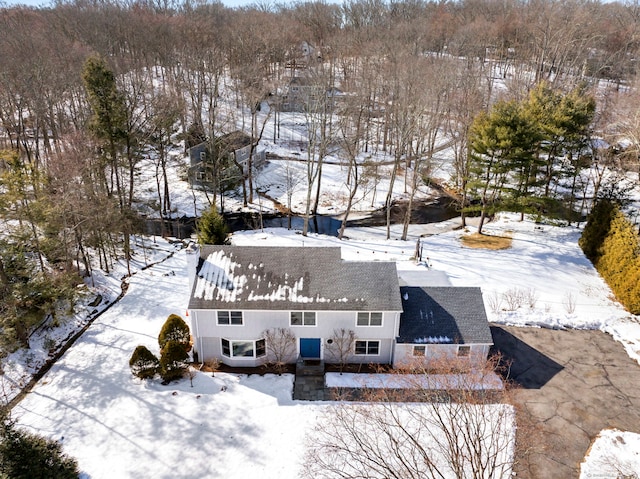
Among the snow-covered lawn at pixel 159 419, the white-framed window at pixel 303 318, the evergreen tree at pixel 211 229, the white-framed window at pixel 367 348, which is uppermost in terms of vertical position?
the evergreen tree at pixel 211 229

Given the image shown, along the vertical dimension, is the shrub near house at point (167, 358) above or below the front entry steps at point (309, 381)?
above

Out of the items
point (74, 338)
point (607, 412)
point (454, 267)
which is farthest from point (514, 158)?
point (74, 338)

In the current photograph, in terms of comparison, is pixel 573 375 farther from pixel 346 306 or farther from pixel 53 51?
pixel 53 51

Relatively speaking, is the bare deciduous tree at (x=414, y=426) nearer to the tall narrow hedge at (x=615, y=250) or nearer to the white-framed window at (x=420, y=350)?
the white-framed window at (x=420, y=350)

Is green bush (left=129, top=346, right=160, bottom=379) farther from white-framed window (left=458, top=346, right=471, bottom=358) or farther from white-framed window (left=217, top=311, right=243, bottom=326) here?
white-framed window (left=458, top=346, right=471, bottom=358)

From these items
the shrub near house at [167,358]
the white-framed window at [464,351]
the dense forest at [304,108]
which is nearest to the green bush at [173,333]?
the shrub near house at [167,358]

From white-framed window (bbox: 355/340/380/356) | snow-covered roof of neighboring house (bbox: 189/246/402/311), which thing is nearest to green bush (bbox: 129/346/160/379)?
snow-covered roof of neighboring house (bbox: 189/246/402/311)

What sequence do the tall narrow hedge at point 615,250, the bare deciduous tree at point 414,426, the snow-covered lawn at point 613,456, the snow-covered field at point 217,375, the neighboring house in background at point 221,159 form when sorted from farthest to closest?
1. the neighboring house in background at point 221,159
2. the tall narrow hedge at point 615,250
3. the snow-covered field at point 217,375
4. the snow-covered lawn at point 613,456
5. the bare deciduous tree at point 414,426
